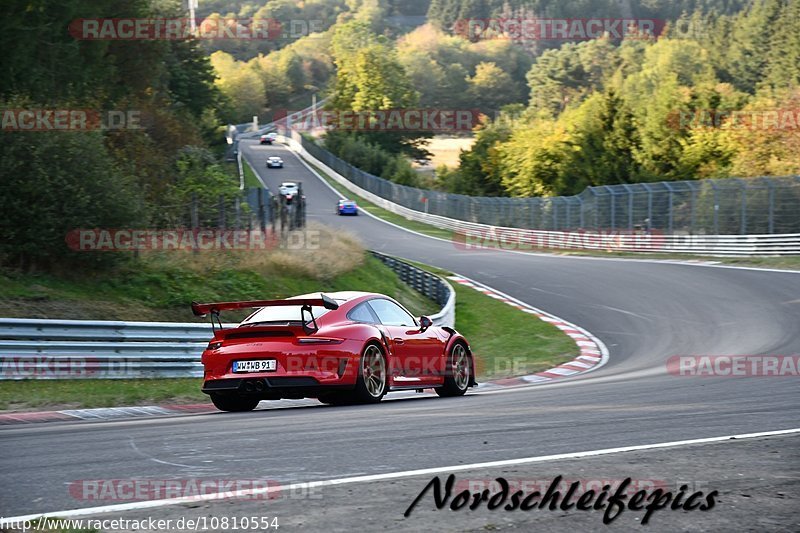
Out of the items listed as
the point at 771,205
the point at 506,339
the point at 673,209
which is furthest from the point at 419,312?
the point at 673,209

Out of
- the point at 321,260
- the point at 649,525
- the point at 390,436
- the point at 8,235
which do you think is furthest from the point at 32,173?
the point at 649,525

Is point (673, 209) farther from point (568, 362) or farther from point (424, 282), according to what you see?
point (568, 362)

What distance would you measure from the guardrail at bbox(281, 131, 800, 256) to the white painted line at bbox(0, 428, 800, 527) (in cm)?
3133

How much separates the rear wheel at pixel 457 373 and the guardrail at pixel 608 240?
26.5 m

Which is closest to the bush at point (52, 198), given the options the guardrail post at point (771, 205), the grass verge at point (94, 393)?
the grass verge at point (94, 393)

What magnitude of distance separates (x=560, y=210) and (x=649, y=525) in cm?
4907

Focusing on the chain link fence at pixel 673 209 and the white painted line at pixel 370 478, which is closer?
the white painted line at pixel 370 478

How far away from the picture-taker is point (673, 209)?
4291cm

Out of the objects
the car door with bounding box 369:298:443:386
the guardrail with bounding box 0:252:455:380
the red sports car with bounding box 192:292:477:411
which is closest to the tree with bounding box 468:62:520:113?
the guardrail with bounding box 0:252:455:380

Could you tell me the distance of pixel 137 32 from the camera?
34.5m

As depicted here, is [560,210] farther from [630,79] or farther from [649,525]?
[630,79]

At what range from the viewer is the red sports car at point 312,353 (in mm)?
10836

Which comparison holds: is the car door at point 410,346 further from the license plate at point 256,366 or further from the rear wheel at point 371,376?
the license plate at point 256,366

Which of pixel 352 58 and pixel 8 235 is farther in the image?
pixel 352 58
